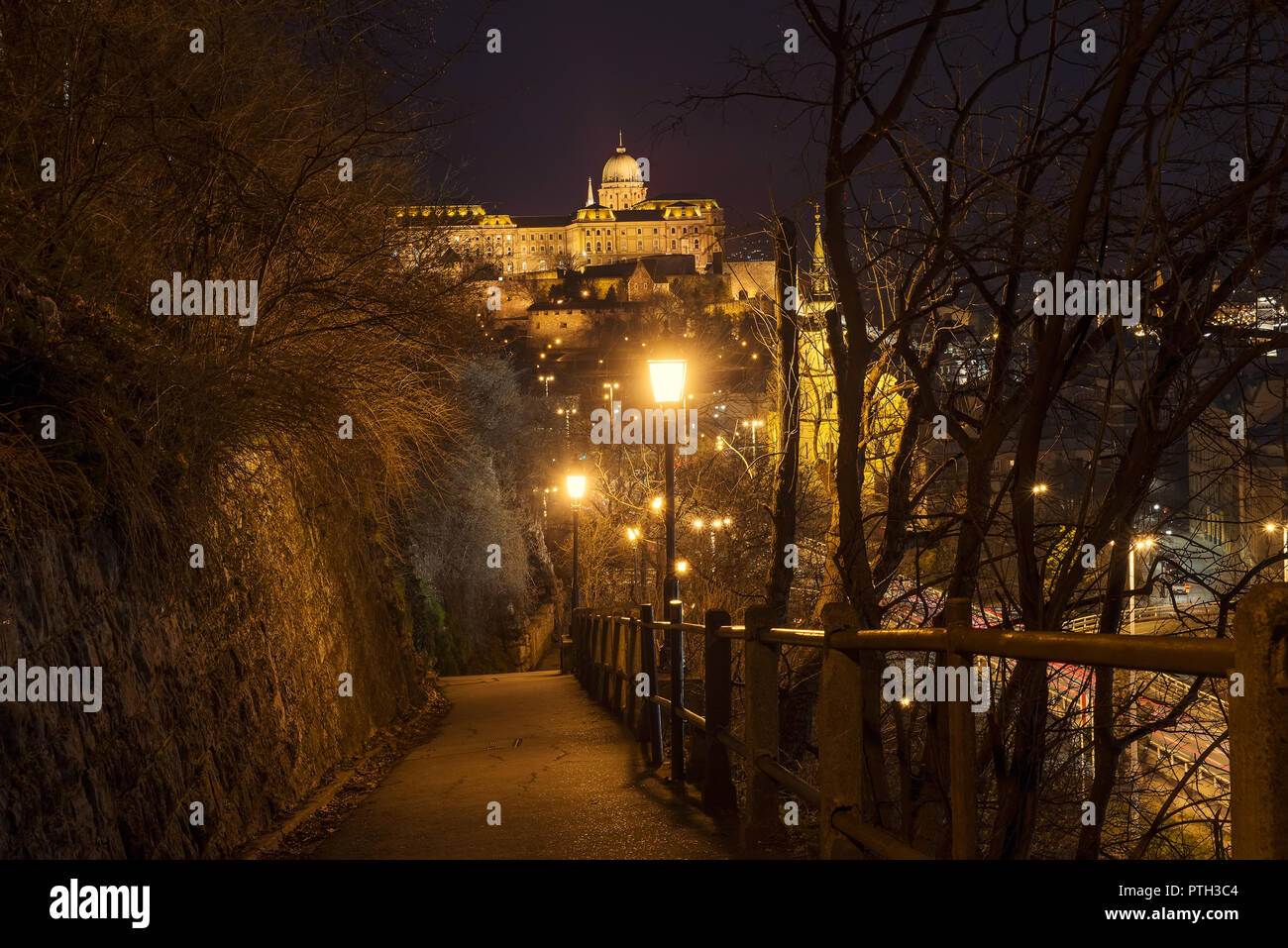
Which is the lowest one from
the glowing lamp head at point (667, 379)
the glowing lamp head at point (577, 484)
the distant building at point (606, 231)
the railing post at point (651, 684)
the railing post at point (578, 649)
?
the railing post at point (578, 649)

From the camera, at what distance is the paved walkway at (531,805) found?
5.96 meters

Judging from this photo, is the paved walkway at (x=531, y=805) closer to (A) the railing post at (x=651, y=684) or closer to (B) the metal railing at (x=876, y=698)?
(A) the railing post at (x=651, y=684)

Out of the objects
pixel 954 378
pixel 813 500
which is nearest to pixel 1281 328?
pixel 954 378

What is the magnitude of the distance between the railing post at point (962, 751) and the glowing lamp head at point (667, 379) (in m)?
6.89

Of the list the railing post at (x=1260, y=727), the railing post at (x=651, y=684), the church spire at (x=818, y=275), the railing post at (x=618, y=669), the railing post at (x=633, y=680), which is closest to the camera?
the railing post at (x=1260, y=727)

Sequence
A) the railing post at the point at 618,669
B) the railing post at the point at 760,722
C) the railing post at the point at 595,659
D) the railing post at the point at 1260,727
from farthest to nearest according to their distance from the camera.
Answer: the railing post at the point at 595,659
the railing post at the point at 618,669
the railing post at the point at 760,722
the railing post at the point at 1260,727

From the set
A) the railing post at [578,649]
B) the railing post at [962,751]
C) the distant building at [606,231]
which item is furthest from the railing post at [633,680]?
the distant building at [606,231]

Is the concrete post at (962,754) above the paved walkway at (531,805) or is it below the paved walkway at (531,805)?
above

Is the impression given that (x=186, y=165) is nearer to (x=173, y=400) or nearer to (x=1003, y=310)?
(x=173, y=400)

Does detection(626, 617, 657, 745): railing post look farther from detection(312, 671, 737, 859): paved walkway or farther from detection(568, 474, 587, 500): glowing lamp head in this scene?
detection(568, 474, 587, 500): glowing lamp head

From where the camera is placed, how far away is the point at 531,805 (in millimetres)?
7207

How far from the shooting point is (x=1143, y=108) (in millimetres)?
3871

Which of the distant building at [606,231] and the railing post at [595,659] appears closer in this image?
the railing post at [595,659]

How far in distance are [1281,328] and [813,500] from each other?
11.2 m
